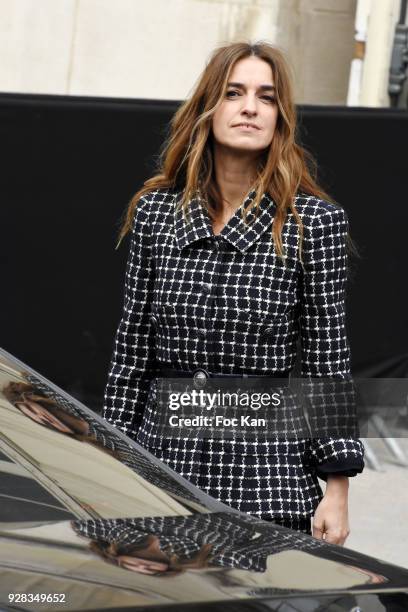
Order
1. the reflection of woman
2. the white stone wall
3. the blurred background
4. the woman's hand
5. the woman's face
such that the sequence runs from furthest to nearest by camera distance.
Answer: the white stone wall
the blurred background
the woman's face
the woman's hand
the reflection of woman

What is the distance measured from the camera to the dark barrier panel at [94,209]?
760cm

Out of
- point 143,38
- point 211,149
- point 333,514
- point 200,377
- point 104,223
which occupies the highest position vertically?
point 143,38

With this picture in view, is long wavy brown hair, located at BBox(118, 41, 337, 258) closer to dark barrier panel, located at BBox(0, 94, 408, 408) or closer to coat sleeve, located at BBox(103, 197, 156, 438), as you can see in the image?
coat sleeve, located at BBox(103, 197, 156, 438)

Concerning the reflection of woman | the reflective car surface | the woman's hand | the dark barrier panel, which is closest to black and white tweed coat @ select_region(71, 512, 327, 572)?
the reflective car surface

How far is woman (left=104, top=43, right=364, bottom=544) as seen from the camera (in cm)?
335

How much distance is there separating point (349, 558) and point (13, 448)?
62 centimetres

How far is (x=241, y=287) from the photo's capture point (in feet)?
11.1

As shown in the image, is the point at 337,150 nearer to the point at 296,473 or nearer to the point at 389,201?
the point at 389,201

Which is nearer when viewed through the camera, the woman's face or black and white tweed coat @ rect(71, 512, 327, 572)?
black and white tweed coat @ rect(71, 512, 327, 572)

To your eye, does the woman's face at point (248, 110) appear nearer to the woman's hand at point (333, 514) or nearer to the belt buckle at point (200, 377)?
the belt buckle at point (200, 377)

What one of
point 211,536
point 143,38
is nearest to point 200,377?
point 211,536

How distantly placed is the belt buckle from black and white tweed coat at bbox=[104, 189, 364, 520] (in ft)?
0.04

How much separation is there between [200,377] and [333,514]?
0.44m

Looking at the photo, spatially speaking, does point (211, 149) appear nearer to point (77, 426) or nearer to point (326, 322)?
point (326, 322)
